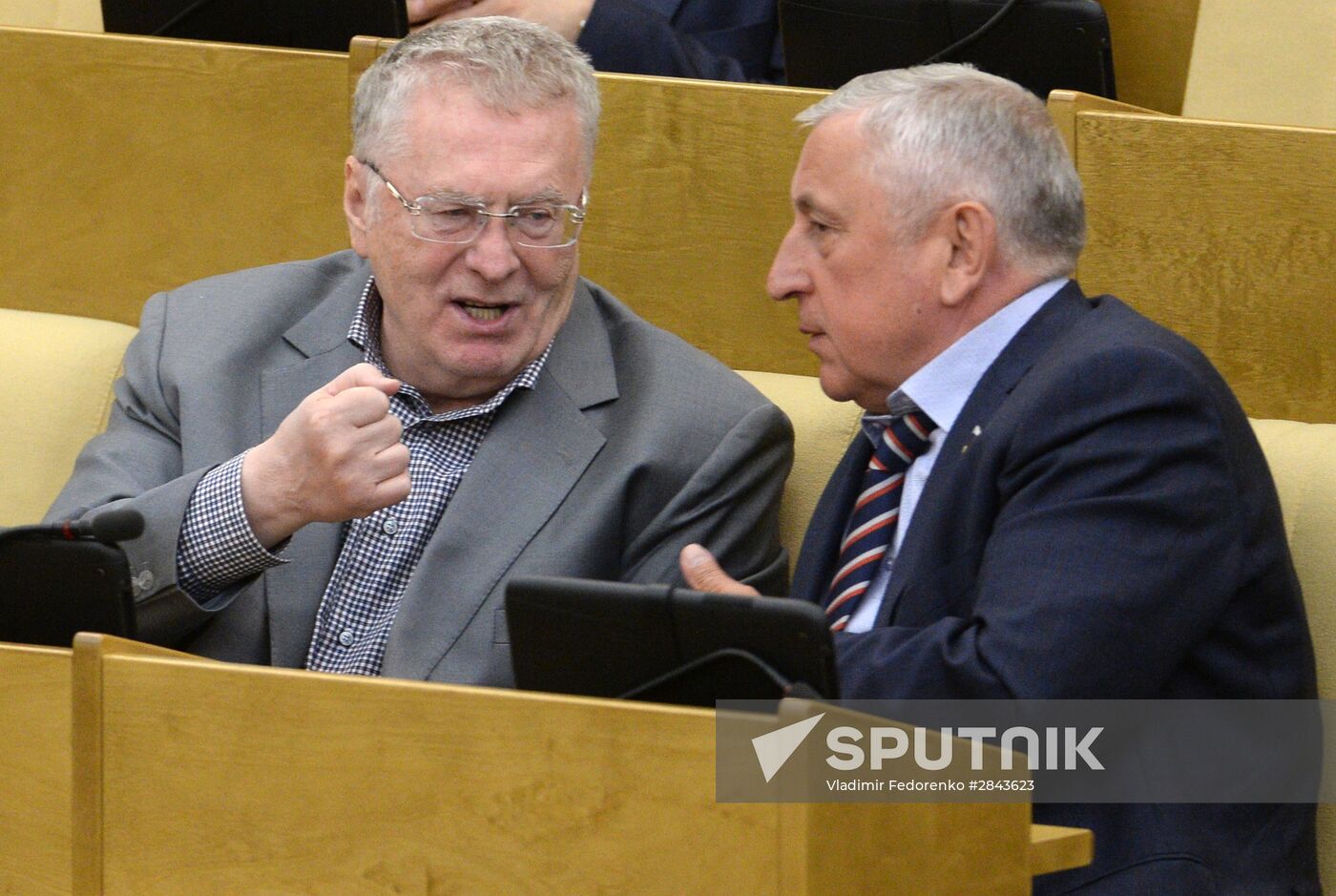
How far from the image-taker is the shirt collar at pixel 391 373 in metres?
2.09

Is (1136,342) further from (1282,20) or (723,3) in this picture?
(723,3)

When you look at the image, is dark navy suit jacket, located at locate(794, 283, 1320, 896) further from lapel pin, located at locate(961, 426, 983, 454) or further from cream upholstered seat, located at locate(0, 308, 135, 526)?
cream upholstered seat, located at locate(0, 308, 135, 526)

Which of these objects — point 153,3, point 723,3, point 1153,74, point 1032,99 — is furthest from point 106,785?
point 1153,74

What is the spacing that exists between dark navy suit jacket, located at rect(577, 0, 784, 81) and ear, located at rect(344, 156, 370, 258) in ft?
2.68

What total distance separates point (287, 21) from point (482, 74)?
76 centimetres

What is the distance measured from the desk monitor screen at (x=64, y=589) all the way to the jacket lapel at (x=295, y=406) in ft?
1.20

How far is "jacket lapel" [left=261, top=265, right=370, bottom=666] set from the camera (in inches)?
79.1

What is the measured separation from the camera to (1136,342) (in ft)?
5.49

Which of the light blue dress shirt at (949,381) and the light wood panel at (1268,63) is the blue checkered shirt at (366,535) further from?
the light wood panel at (1268,63)

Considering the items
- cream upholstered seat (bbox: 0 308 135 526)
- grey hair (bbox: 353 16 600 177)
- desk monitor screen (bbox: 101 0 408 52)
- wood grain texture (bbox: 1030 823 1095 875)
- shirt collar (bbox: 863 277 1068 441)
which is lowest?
cream upholstered seat (bbox: 0 308 135 526)

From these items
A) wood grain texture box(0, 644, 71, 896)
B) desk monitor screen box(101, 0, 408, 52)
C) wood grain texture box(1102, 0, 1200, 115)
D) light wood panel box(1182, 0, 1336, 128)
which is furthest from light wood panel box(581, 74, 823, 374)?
wood grain texture box(0, 644, 71, 896)

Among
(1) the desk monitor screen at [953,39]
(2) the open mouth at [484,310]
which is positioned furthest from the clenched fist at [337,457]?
(1) the desk monitor screen at [953,39]

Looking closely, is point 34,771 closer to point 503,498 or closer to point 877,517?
point 503,498

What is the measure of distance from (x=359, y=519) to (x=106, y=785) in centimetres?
73
